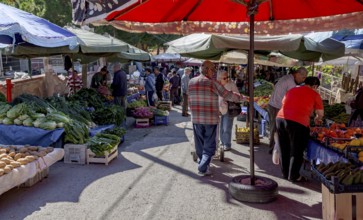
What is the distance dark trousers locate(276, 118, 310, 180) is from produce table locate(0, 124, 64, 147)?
4.20 meters

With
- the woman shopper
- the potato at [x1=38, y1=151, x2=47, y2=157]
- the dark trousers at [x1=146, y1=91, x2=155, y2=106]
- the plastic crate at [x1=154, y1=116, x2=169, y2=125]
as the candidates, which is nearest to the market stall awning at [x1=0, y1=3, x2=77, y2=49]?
the potato at [x1=38, y1=151, x2=47, y2=157]

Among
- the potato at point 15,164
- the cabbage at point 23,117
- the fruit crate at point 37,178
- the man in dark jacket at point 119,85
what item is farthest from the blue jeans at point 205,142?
the man in dark jacket at point 119,85

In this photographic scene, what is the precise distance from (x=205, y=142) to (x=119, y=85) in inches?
267

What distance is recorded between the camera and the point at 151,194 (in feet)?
18.5

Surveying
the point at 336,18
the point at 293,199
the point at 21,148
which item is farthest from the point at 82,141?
the point at 336,18

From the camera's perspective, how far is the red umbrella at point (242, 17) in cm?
545

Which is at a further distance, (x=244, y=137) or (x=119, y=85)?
(x=119, y=85)

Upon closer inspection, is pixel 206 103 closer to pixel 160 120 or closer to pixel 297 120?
pixel 297 120

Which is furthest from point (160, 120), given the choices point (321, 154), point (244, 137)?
point (321, 154)

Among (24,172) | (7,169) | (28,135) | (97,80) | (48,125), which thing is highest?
(97,80)

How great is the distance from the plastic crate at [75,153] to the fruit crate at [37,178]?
3.14ft

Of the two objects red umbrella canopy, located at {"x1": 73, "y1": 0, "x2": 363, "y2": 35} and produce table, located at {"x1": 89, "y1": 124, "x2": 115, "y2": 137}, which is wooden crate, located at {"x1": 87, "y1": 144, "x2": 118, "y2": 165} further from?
red umbrella canopy, located at {"x1": 73, "y1": 0, "x2": 363, "y2": 35}

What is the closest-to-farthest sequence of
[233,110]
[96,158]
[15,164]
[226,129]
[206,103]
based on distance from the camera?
1. [15,164]
2. [206,103]
3. [96,158]
4. [233,110]
5. [226,129]

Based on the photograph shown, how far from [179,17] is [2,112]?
4.36 m
